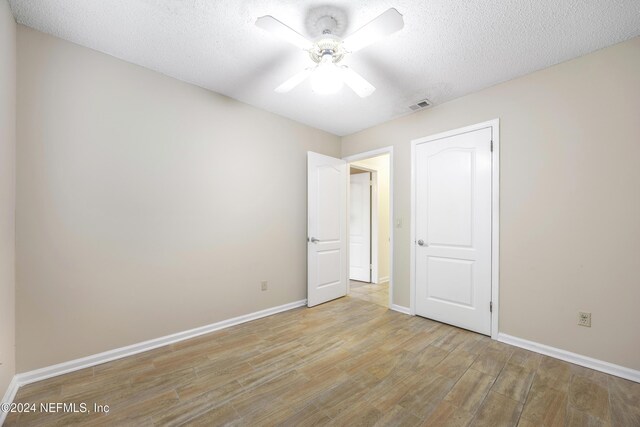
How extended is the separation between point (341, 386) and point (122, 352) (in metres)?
1.83

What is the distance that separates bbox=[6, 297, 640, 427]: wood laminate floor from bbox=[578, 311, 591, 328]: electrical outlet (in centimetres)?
33

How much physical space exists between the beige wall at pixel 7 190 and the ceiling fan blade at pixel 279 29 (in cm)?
155

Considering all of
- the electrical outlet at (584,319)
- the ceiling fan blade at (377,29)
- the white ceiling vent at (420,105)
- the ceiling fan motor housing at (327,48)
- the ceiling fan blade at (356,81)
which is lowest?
the electrical outlet at (584,319)

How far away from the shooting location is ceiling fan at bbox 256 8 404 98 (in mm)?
1534

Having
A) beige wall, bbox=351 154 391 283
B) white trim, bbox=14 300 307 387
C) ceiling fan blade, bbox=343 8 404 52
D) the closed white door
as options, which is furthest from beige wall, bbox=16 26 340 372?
beige wall, bbox=351 154 391 283

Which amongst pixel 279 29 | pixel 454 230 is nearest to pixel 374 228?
pixel 454 230

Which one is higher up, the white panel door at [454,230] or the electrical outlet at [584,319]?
the white panel door at [454,230]

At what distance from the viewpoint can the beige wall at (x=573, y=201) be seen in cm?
195

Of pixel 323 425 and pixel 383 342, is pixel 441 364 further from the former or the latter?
pixel 323 425

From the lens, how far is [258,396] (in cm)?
172

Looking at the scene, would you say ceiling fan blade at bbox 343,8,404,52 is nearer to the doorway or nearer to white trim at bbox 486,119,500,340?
white trim at bbox 486,119,500,340

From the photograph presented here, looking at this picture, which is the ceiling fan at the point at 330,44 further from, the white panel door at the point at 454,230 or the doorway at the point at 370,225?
the doorway at the point at 370,225

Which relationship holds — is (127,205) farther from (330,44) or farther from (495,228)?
(495,228)

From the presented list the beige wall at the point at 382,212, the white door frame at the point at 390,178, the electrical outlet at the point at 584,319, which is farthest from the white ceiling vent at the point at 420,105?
the electrical outlet at the point at 584,319
